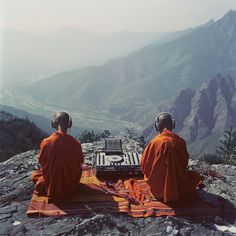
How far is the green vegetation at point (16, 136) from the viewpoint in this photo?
61.0 ft

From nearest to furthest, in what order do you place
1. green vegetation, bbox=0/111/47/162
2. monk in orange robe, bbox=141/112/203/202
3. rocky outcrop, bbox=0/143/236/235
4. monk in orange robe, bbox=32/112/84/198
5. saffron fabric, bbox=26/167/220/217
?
rocky outcrop, bbox=0/143/236/235 → saffron fabric, bbox=26/167/220/217 → monk in orange robe, bbox=141/112/203/202 → monk in orange robe, bbox=32/112/84/198 → green vegetation, bbox=0/111/47/162

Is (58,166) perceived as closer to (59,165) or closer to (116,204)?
(59,165)

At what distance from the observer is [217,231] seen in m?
8.23

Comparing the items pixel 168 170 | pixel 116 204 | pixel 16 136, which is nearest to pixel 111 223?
pixel 116 204

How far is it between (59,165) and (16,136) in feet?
35.4

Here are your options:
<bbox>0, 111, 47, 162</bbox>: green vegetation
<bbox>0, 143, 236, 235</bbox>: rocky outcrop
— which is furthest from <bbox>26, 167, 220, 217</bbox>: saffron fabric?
<bbox>0, 111, 47, 162</bbox>: green vegetation

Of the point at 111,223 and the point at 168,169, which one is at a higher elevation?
the point at 168,169

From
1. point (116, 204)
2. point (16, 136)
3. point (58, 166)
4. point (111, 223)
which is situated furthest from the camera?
point (16, 136)

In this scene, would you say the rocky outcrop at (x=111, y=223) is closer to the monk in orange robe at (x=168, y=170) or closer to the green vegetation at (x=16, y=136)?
the monk in orange robe at (x=168, y=170)

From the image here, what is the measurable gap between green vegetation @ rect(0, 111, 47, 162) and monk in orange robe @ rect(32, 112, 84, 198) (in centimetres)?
930

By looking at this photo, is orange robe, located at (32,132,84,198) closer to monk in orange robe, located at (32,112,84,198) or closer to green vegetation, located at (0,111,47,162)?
monk in orange robe, located at (32,112,84,198)

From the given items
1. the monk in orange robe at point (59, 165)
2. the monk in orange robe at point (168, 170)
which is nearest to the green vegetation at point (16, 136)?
the monk in orange robe at point (59, 165)

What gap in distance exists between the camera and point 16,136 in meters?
19.5

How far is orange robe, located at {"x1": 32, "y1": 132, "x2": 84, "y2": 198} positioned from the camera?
921cm
